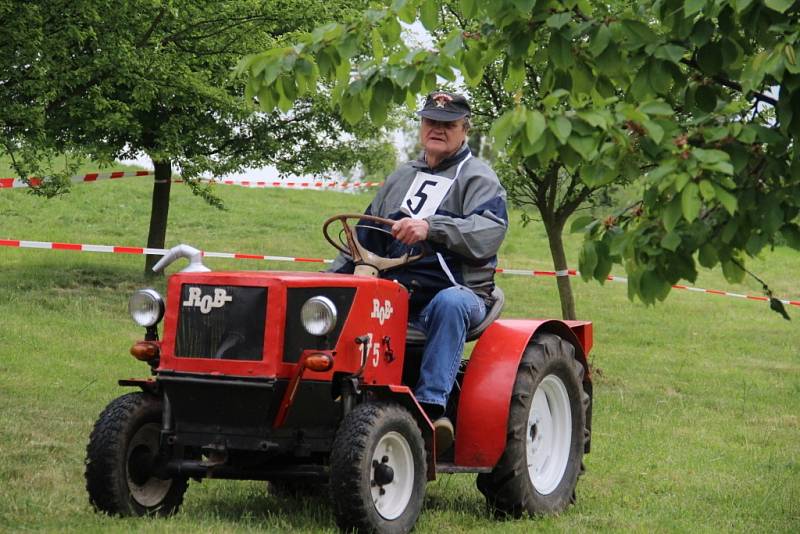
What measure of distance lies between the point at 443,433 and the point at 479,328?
2.07 ft

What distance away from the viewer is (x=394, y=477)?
602 cm

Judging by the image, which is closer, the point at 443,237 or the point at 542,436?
the point at 443,237

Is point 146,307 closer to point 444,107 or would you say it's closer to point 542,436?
point 444,107

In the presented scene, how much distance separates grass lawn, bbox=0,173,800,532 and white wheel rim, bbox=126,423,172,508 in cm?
17

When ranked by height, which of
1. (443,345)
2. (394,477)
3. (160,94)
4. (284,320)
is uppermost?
(160,94)

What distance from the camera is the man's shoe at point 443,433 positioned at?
20.9 feet

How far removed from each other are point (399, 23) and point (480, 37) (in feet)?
1.05

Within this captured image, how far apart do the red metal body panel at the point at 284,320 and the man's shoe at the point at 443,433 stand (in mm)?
334

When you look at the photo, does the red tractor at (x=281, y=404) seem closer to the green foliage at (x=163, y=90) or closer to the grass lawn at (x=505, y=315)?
the grass lawn at (x=505, y=315)

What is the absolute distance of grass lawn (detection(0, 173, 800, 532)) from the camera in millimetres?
6750

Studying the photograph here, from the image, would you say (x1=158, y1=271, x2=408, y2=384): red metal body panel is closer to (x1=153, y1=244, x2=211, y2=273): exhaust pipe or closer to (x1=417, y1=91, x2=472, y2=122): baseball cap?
(x1=153, y1=244, x2=211, y2=273): exhaust pipe

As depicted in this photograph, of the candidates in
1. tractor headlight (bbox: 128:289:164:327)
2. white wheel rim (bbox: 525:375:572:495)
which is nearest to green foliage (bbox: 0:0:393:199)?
tractor headlight (bbox: 128:289:164:327)

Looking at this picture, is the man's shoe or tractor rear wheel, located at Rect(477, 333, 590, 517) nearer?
the man's shoe

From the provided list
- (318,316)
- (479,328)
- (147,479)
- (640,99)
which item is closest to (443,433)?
(479,328)
